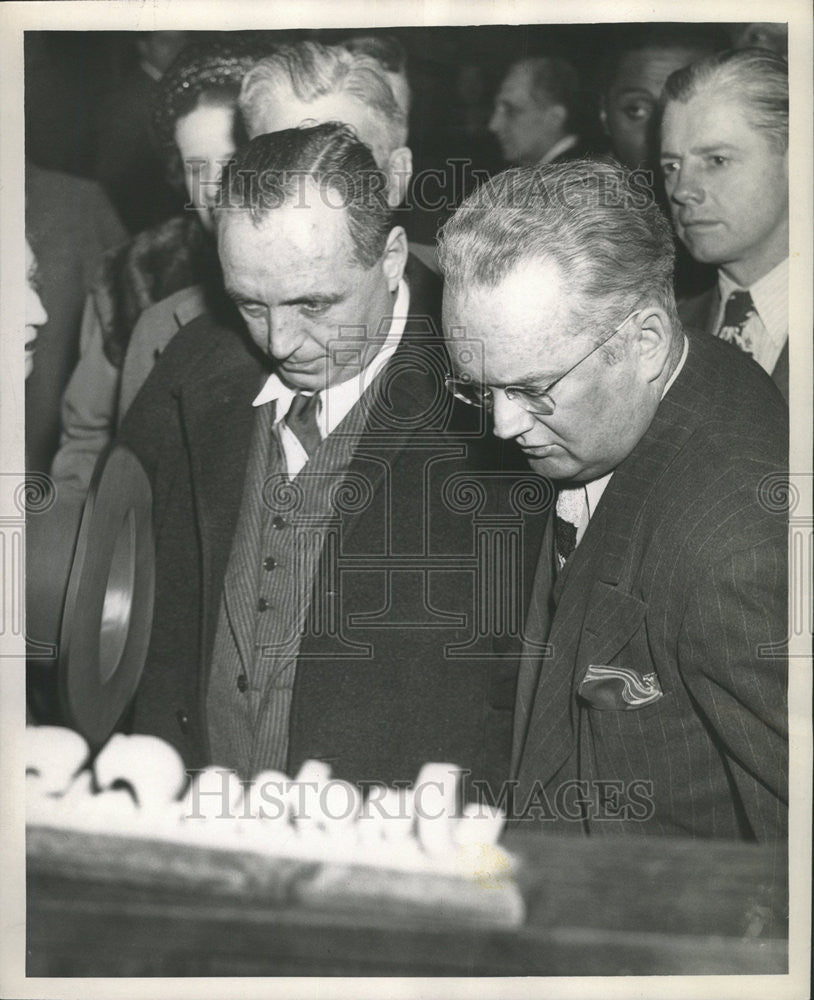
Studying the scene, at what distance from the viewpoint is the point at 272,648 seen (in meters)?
2.45

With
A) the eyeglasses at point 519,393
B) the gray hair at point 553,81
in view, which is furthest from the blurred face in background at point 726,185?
the eyeglasses at point 519,393

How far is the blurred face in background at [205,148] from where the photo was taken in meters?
2.47

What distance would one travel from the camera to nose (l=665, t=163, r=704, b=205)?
95.6 inches

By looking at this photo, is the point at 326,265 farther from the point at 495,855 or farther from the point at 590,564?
the point at 495,855

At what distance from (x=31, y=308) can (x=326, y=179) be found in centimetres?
73

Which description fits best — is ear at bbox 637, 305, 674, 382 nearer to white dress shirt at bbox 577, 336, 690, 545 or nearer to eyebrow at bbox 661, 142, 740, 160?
white dress shirt at bbox 577, 336, 690, 545

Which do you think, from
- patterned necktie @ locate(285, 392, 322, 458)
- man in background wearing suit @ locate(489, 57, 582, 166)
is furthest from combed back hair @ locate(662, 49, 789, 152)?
patterned necktie @ locate(285, 392, 322, 458)

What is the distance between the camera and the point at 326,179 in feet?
7.94

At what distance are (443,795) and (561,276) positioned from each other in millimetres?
1140

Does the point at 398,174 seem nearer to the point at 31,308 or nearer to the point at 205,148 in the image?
the point at 205,148

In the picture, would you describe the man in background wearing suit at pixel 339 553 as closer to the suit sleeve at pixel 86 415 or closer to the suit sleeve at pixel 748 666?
the suit sleeve at pixel 86 415

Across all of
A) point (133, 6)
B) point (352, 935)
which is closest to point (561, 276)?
point (133, 6)

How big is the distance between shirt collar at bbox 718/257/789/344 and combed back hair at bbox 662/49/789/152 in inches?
10.9

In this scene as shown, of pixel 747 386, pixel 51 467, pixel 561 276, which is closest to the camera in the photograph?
pixel 561 276
